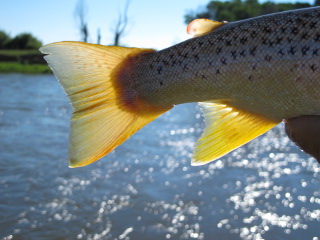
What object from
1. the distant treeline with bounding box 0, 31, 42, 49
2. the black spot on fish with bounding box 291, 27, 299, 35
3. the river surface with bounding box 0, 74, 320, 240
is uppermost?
the black spot on fish with bounding box 291, 27, 299, 35

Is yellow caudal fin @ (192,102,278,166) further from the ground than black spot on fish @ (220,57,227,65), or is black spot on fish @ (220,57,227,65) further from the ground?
black spot on fish @ (220,57,227,65)

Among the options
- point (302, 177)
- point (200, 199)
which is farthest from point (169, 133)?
point (200, 199)

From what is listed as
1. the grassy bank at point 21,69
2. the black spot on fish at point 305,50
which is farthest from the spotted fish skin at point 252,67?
the grassy bank at point 21,69

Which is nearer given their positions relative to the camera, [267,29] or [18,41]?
[267,29]

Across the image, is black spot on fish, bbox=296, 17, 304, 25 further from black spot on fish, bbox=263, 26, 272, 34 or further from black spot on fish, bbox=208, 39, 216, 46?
black spot on fish, bbox=208, 39, 216, 46

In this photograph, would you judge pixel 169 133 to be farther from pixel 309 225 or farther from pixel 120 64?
pixel 120 64

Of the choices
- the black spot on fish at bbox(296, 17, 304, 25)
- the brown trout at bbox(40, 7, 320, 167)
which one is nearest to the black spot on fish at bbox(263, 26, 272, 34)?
the brown trout at bbox(40, 7, 320, 167)

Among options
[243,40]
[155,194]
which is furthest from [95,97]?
[155,194]

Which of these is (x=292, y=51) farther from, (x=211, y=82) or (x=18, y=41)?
(x=18, y=41)
